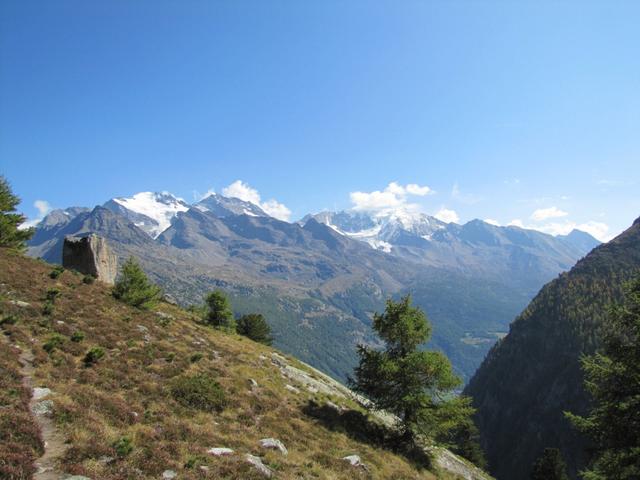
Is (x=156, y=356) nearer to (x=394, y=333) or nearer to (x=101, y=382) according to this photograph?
(x=101, y=382)

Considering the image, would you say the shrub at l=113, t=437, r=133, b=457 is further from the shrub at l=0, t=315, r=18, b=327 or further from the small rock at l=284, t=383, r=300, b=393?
the small rock at l=284, t=383, r=300, b=393

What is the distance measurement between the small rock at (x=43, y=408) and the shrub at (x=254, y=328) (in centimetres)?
4716

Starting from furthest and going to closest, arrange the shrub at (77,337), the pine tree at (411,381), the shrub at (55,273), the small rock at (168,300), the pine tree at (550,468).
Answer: the pine tree at (550,468) → the small rock at (168,300) → the shrub at (55,273) → the pine tree at (411,381) → the shrub at (77,337)

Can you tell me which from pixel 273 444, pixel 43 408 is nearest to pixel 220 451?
pixel 273 444

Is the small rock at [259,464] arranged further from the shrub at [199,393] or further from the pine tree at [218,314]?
the pine tree at [218,314]

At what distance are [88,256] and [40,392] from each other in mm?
33854

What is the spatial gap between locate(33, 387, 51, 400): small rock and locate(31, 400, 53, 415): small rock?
68 cm

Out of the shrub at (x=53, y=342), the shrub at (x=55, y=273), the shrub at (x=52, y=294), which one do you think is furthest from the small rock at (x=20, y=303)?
the shrub at (x=55, y=273)

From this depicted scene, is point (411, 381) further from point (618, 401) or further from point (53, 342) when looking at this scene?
point (53, 342)

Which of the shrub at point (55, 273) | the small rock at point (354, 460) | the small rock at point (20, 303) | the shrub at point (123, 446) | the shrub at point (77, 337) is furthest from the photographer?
the shrub at point (55, 273)

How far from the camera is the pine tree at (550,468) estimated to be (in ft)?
210

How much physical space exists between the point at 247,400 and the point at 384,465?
9615mm

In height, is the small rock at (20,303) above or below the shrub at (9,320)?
above

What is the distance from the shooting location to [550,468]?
6500 centimetres
